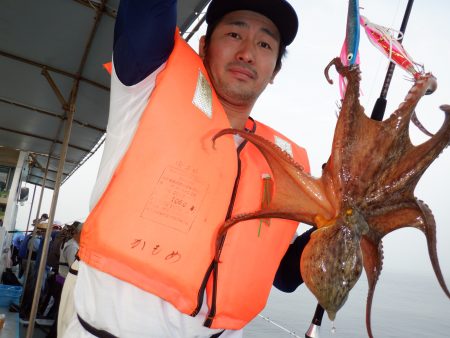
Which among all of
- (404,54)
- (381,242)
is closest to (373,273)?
(381,242)

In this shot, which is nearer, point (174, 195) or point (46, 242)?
point (174, 195)

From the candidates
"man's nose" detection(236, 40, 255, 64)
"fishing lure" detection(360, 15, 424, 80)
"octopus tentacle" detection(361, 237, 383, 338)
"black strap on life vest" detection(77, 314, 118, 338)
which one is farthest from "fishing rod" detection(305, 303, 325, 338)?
"man's nose" detection(236, 40, 255, 64)

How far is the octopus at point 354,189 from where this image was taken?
1221mm

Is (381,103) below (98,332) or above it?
above

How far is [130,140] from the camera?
1.87 m

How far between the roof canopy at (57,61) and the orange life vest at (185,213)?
156cm

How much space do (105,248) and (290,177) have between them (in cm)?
95

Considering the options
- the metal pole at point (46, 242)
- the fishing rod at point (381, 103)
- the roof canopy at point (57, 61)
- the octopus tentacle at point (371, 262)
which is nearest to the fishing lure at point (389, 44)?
the fishing rod at point (381, 103)

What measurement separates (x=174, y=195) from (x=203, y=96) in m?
0.67

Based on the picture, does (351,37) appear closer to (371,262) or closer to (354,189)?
(354,189)

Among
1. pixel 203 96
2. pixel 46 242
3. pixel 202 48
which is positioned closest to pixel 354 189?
pixel 203 96

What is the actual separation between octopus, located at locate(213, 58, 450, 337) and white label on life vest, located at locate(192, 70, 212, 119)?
0.75 meters

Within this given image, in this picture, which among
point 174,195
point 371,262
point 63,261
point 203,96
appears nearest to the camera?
point 371,262

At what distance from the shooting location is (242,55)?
2.18 meters
